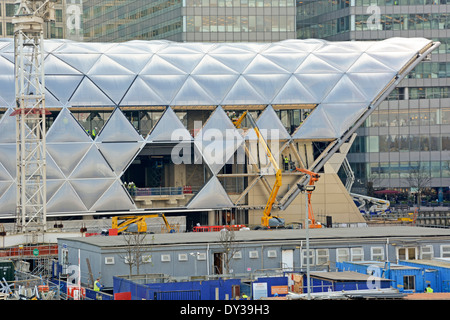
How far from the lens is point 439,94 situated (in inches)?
4978

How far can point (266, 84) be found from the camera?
260 ft

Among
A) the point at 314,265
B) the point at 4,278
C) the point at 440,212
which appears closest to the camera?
the point at 4,278

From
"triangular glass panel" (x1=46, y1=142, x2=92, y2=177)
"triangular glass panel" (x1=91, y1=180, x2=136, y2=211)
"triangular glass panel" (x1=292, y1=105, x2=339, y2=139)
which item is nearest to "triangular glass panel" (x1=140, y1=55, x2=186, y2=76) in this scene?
"triangular glass panel" (x1=46, y1=142, x2=92, y2=177)

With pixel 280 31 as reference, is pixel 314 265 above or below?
A: below

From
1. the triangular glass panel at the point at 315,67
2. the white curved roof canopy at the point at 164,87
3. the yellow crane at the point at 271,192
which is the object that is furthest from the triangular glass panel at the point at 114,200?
the triangular glass panel at the point at 315,67

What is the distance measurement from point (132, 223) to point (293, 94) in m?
18.9

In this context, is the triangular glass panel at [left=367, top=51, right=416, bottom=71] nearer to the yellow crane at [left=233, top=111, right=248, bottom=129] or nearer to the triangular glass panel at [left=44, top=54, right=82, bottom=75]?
the yellow crane at [left=233, top=111, right=248, bottom=129]

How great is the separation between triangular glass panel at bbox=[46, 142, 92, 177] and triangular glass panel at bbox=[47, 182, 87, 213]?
4.43 ft

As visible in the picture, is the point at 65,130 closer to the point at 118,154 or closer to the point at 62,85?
the point at 62,85

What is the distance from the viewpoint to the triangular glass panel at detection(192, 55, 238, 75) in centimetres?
7881

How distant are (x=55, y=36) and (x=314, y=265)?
124 metres

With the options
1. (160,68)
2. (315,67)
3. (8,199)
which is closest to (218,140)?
(160,68)
